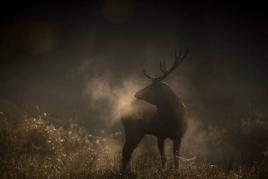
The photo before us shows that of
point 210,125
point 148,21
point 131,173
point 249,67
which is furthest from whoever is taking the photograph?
point 148,21

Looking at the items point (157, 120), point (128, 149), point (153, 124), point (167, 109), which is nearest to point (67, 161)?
point (128, 149)

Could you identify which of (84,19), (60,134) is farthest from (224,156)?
(84,19)

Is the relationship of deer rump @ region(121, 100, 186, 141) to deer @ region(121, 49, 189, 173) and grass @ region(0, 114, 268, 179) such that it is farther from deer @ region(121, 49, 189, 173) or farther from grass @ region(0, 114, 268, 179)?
grass @ region(0, 114, 268, 179)

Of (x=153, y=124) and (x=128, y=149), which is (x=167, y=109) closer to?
(x=153, y=124)

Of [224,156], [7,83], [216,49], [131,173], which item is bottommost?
[131,173]

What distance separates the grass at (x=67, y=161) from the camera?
859cm

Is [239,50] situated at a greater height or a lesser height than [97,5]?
lesser

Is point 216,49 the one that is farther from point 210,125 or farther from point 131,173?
point 131,173

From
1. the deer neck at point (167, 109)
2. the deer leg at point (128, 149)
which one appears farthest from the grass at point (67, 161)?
the deer neck at point (167, 109)

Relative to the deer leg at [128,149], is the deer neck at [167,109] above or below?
above

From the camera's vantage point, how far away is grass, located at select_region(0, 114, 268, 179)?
28.2 feet

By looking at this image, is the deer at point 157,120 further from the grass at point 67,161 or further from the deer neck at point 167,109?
the grass at point 67,161

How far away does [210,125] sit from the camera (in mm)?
14812

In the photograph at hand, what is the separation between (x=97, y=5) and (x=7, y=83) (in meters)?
6.17
